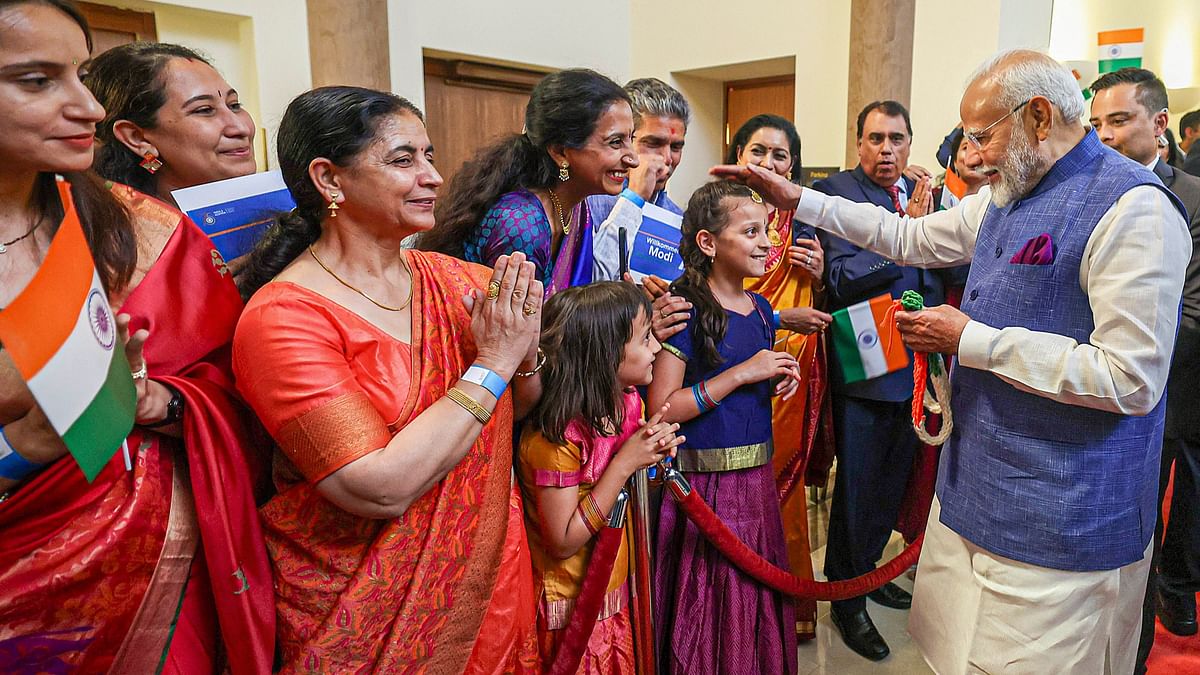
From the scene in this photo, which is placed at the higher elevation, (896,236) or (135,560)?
(896,236)

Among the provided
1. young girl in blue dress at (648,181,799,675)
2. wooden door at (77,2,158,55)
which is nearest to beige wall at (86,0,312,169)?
wooden door at (77,2,158,55)

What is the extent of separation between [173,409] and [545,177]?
3.23ft

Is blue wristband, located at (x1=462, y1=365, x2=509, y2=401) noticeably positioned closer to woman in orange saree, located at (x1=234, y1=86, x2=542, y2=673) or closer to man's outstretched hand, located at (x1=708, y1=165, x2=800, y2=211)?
woman in orange saree, located at (x1=234, y1=86, x2=542, y2=673)

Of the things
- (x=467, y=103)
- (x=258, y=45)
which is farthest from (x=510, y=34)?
(x=258, y=45)

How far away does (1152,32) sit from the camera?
7.14 m

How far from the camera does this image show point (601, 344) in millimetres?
1602

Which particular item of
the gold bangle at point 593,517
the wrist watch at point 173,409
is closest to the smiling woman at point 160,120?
the wrist watch at point 173,409

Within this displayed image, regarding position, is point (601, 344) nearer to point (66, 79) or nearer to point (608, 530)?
point (608, 530)

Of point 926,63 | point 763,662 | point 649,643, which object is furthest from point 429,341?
point 926,63

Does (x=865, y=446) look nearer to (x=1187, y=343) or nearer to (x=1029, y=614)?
(x=1029, y=614)

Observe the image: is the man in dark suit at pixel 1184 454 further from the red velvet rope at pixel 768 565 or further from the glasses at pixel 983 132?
the glasses at pixel 983 132

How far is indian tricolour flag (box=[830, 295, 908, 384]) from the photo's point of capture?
84.2 inches

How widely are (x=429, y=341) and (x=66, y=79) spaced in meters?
0.60

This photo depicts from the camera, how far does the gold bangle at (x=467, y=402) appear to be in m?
1.16
